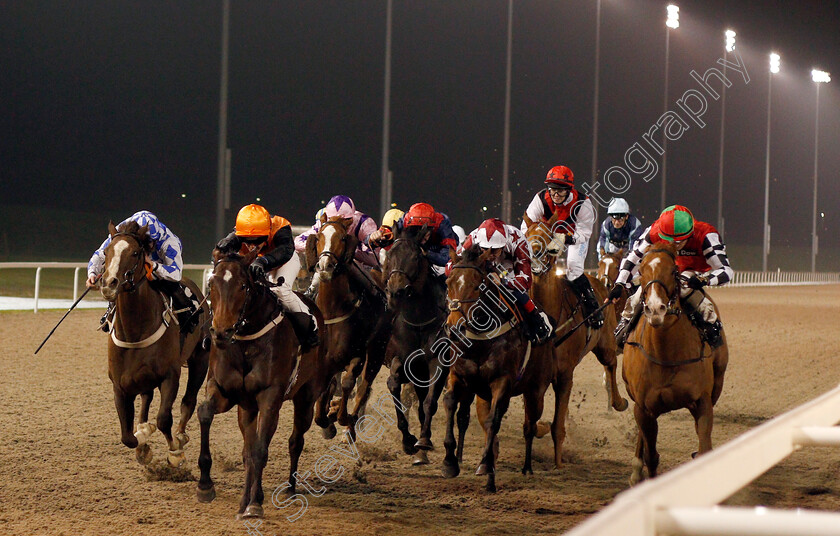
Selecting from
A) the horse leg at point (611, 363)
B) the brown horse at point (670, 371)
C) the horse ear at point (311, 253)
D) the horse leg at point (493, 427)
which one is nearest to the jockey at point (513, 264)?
the horse leg at point (493, 427)

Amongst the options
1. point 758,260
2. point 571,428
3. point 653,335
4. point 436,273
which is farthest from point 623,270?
point 758,260

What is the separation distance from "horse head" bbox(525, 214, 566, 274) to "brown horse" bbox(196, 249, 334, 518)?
2.23 m

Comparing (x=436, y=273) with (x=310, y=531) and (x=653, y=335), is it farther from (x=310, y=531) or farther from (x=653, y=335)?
(x=310, y=531)

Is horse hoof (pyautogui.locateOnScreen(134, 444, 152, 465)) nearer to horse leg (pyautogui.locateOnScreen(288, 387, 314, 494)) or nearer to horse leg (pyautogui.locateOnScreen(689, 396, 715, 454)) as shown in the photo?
horse leg (pyautogui.locateOnScreen(288, 387, 314, 494))

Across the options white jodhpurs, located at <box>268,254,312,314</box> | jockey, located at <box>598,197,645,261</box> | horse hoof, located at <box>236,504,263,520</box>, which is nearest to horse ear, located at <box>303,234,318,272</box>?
white jodhpurs, located at <box>268,254,312,314</box>

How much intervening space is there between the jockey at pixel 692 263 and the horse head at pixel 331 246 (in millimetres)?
2016

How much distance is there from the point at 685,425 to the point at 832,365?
490 centimetres

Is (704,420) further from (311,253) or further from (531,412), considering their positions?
(311,253)

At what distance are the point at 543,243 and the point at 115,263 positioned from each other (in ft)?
10.00

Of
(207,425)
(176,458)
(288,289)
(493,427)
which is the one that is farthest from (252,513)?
(493,427)

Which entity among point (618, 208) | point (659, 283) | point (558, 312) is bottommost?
point (558, 312)

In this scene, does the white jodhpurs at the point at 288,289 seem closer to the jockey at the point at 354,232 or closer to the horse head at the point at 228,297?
the horse head at the point at 228,297

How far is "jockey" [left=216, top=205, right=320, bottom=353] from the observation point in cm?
571

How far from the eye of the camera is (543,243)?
23.7 ft
